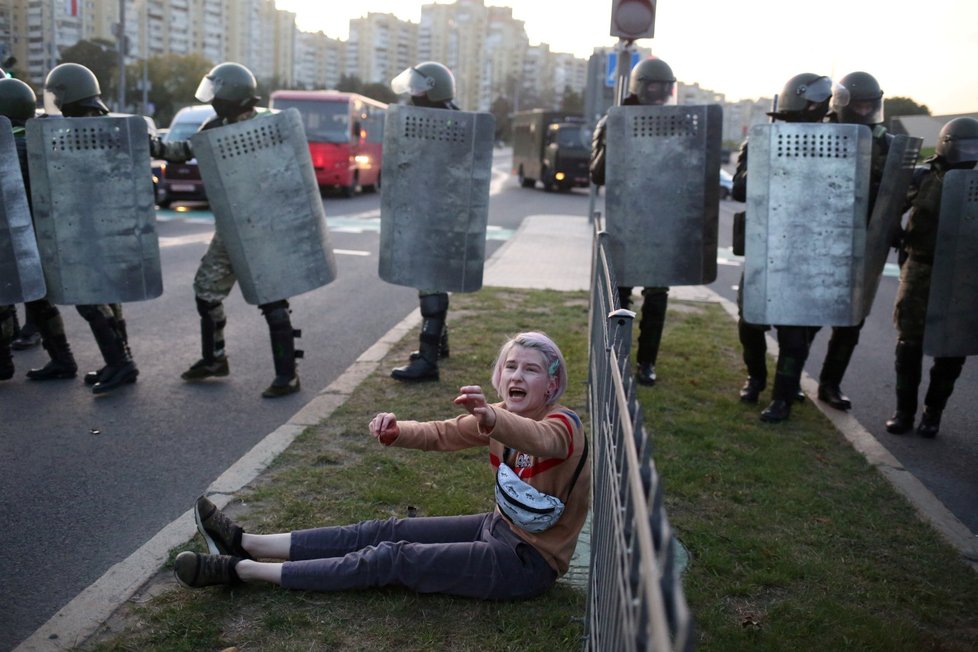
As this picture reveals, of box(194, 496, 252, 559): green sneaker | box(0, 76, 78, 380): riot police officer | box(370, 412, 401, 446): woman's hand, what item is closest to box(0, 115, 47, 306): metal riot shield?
box(0, 76, 78, 380): riot police officer

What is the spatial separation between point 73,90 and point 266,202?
4.05 ft

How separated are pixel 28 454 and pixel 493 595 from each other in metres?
2.73

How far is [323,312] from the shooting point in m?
9.58

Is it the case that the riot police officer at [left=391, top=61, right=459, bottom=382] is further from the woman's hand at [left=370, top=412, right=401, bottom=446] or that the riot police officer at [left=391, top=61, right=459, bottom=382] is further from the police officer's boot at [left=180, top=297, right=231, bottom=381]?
the woman's hand at [left=370, top=412, right=401, bottom=446]

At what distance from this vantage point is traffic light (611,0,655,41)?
805 cm

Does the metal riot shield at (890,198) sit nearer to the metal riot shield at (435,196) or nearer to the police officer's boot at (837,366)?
the police officer's boot at (837,366)

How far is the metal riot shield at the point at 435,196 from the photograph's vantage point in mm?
6277

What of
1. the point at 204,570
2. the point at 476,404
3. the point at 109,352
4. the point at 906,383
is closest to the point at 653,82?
the point at 906,383

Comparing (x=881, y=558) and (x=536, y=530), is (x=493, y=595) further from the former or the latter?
(x=881, y=558)

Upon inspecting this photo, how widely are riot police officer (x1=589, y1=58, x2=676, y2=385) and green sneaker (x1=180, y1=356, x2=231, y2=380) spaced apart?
8.43 feet

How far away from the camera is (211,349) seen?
256 inches

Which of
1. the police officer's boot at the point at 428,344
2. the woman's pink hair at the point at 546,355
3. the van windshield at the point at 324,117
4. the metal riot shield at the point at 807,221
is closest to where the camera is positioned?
the woman's pink hair at the point at 546,355

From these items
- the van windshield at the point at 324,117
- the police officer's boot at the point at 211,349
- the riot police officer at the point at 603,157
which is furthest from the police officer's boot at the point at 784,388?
the van windshield at the point at 324,117

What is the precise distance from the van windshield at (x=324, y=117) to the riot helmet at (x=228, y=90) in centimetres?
1990
